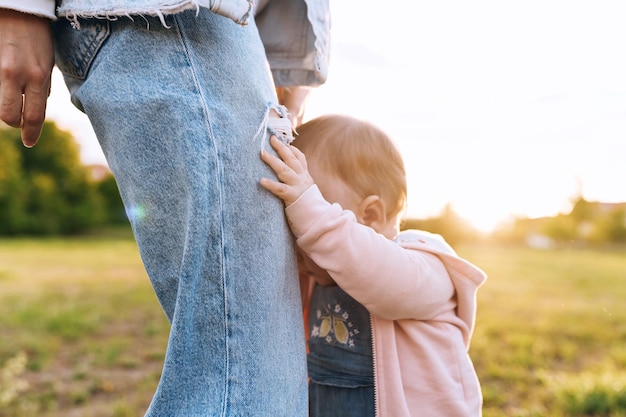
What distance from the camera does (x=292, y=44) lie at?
154 centimetres

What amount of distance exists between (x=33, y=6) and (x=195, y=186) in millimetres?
429

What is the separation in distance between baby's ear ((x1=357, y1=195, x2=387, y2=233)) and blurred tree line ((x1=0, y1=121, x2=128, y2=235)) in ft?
92.8

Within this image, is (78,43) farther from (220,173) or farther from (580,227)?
(580,227)

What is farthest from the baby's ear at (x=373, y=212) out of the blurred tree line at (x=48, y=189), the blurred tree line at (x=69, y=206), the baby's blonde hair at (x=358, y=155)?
the blurred tree line at (x=48, y=189)

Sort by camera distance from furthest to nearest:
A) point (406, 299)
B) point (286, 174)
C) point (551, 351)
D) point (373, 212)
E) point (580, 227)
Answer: point (580, 227) → point (551, 351) → point (373, 212) → point (406, 299) → point (286, 174)

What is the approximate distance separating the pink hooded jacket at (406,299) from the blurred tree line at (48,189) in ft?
93.5

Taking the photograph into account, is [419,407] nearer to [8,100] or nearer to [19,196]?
[8,100]

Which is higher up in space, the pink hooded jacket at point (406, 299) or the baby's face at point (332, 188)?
the baby's face at point (332, 188)

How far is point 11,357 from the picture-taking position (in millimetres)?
3846

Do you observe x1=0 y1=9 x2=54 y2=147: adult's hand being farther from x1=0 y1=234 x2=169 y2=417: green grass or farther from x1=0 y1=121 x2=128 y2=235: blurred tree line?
x1=0 y1=121 x2=128 y2=235: blurred tree line

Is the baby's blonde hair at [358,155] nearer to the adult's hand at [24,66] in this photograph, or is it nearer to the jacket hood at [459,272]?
the jacket hood at [459,272]

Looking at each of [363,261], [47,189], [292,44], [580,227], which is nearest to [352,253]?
[363,261]

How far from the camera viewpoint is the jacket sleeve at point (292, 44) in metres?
1.49

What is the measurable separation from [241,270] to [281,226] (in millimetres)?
172
